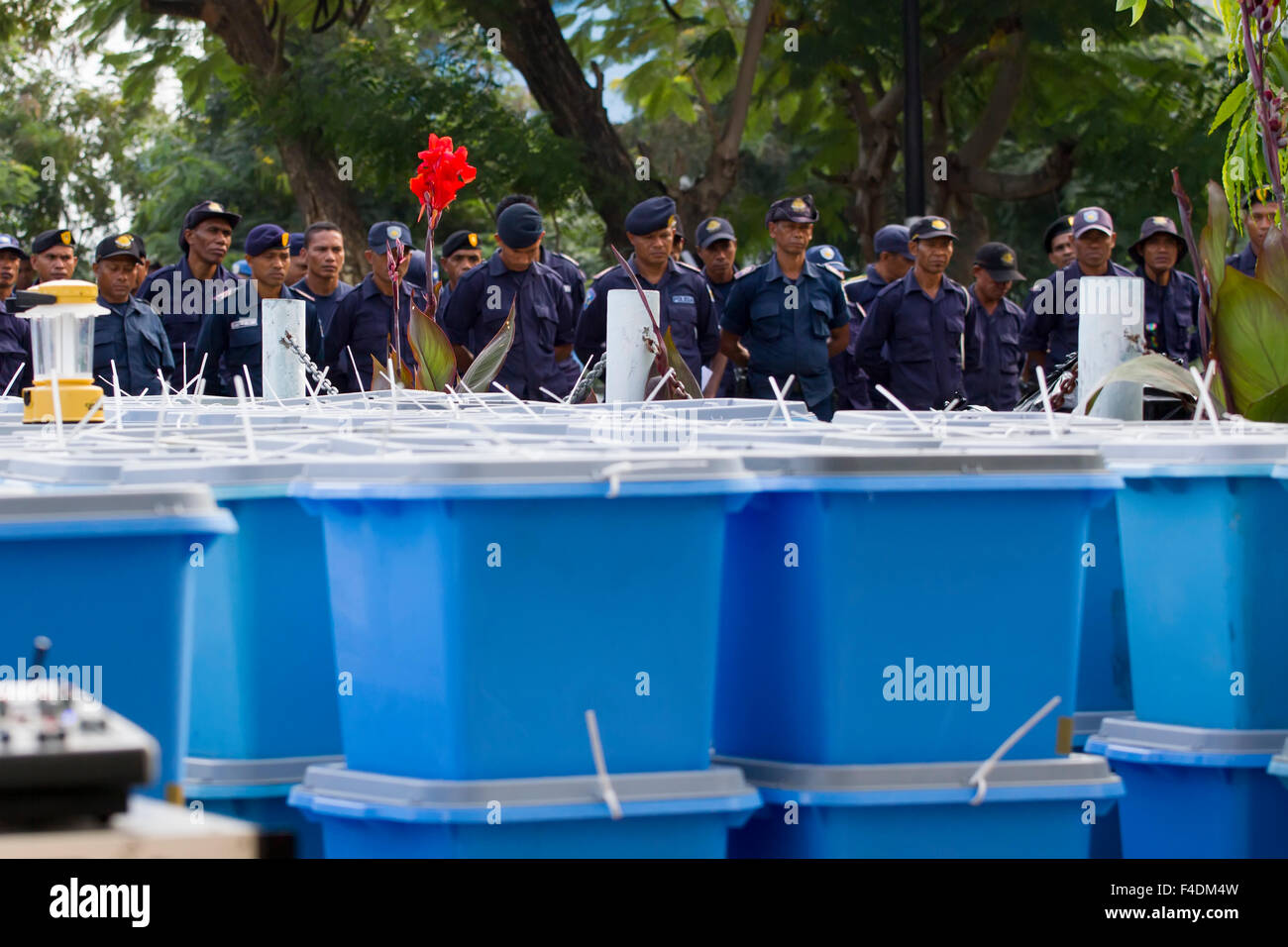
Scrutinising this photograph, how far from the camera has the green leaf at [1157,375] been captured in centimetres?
492

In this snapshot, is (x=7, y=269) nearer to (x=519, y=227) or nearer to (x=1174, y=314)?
(x=519, y=227)

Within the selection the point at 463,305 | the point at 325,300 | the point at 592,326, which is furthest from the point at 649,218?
the point at 325,300

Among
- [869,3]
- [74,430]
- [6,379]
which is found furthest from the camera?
[869,3]

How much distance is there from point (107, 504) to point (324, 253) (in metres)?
7.75

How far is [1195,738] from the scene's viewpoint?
3867 mm

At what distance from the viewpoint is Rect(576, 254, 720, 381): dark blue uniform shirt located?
9289mm

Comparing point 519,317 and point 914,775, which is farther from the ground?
point 519,317

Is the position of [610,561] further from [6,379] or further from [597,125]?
[597,125]

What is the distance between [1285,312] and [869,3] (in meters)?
10.6

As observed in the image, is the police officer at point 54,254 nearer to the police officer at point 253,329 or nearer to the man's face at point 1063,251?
the police officer at point 253,329

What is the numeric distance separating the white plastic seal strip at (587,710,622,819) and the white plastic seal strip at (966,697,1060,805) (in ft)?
2.07

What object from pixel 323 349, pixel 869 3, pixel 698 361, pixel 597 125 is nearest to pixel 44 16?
pixel 597 125

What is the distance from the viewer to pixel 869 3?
1502cm

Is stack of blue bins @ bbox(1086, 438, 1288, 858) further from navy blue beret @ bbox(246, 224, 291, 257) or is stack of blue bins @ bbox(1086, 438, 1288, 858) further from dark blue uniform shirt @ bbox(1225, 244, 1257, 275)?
navy blue beret @ bbox(246, 224, 291, 257)
